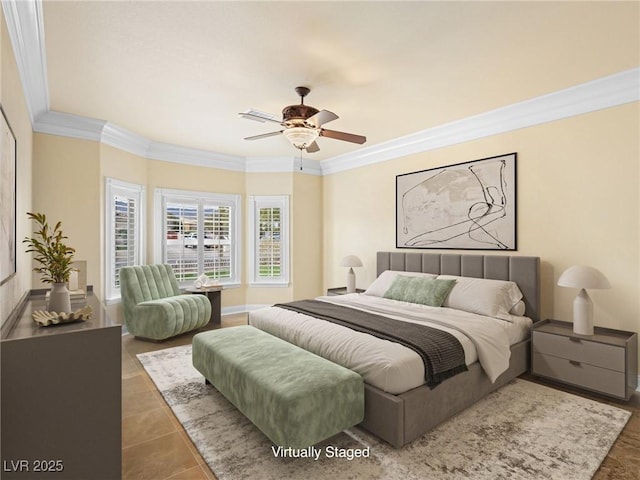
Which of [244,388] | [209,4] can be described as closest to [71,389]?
[244,388]

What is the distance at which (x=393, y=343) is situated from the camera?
2.61m

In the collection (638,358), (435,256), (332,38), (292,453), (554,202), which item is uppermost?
(332,38)

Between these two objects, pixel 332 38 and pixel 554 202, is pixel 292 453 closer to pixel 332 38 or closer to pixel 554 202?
pixel 332 38

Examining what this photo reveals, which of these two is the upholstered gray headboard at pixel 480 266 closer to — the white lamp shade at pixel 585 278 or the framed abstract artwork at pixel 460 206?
the framed abstract artwork at pixel 460 206

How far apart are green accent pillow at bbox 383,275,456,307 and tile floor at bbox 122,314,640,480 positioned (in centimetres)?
146

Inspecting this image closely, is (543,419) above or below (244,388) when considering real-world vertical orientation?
below

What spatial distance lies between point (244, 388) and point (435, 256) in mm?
3104

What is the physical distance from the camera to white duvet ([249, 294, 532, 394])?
92.0 inches

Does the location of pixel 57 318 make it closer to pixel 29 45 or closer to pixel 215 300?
Answer: pixel 29 45

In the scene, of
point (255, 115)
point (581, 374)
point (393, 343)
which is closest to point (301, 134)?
point (255, 115)

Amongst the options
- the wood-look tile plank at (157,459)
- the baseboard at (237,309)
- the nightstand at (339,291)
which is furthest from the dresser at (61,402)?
the baseboard at (237,309)

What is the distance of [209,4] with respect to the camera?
215 centimetres

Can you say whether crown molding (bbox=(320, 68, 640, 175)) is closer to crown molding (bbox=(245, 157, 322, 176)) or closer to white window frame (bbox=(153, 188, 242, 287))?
crown molding (bbox=(245, 157, 322, 176))

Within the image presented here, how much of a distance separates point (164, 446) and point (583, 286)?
3.55 m
